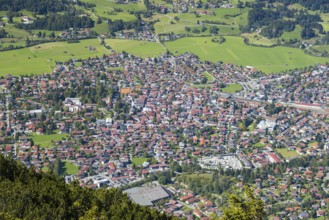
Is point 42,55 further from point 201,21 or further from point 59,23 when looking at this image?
point 201,21

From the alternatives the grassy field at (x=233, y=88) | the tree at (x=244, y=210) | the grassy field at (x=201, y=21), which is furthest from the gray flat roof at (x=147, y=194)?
the grassy field at (x=201, y=21)

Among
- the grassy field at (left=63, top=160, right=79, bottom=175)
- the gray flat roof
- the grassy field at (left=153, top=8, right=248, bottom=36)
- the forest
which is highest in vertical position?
the gray flat roof

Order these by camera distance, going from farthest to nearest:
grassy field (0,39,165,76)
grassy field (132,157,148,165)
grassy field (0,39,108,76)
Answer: grassy field (0,39,165,76) < grassy field (0,39,108,76) < grassy field (132,157,148,165)

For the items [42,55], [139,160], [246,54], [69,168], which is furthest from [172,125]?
[246,54]

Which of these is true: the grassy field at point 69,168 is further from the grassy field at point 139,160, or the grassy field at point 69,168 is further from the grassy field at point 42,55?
the grassy field at point 42,55

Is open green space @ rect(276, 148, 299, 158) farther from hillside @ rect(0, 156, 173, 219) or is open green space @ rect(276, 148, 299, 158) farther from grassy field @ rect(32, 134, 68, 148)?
hillside @ rect(0, 156, 173, 219)

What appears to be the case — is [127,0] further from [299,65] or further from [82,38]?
[299,65]

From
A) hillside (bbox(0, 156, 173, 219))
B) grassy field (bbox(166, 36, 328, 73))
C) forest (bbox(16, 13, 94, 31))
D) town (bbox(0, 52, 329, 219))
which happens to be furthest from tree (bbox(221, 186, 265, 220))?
forest (bbox(16, 13, 94, 31))

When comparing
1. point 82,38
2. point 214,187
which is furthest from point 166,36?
point 214,187
